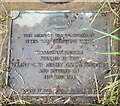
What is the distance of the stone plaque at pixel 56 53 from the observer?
3.08 meters

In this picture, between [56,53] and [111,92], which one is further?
[56,53]

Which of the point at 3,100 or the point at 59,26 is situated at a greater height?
the point at 59,26

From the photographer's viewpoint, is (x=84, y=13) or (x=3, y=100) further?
(x=84, y=13)

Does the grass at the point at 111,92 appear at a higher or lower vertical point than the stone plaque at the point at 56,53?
lower

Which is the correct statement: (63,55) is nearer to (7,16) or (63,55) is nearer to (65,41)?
(65,41)

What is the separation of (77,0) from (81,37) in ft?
1.17

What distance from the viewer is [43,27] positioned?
10.6ft

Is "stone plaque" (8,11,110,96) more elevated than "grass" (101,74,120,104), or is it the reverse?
"stone plaque" (8,11,110,96)

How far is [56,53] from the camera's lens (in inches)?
124

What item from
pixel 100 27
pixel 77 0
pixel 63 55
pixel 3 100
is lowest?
pixel 3 100

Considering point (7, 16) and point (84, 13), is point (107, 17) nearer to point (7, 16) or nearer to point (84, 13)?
point (84, 13)

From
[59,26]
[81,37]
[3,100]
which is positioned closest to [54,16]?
[59,26]

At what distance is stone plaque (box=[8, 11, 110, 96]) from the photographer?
308cm

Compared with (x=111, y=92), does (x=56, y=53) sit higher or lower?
higher
